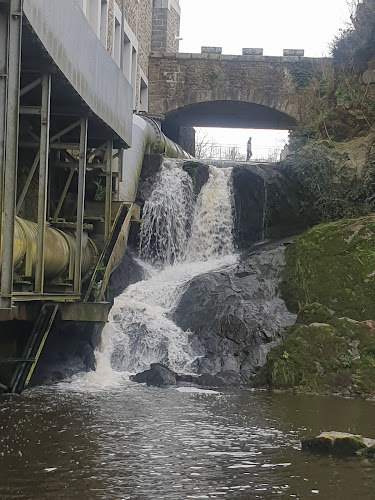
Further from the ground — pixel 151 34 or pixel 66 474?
pixel 151 34

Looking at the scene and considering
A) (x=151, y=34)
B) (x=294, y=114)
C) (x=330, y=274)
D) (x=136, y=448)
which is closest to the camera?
(x=136, y=448)

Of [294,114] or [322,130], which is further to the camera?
[294,114]

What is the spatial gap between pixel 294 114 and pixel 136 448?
24223 millimetres

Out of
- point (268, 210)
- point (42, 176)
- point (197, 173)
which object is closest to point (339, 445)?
point (42, 176)

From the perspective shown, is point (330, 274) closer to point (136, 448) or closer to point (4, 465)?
point (136, 448)

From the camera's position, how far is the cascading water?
15883 mm

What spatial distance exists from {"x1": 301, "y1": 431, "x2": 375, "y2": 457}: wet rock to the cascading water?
274 inches

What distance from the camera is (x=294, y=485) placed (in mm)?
6934

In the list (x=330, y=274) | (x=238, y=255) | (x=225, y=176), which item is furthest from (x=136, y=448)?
(x=225, y=176)

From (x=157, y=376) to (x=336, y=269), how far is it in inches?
207

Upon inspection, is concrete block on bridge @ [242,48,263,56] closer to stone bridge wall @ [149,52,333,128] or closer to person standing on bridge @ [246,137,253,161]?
stone bridge wall @ [149,52,333,128]

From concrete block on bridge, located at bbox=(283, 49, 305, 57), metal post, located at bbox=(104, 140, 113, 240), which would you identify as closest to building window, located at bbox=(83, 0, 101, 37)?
metal post, located at bbox=(104, 140, 113, 240)

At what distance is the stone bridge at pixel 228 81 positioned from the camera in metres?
31.3

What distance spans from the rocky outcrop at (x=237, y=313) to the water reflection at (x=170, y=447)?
2.90 meters
